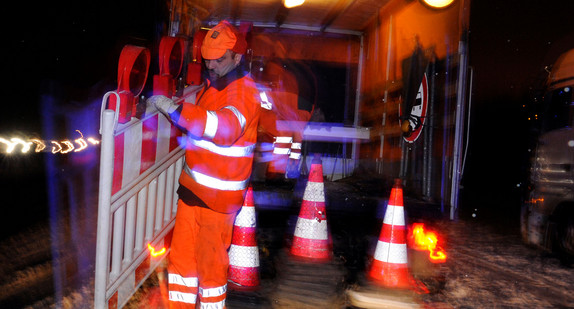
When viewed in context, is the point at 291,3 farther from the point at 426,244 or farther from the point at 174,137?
the point at 174,137

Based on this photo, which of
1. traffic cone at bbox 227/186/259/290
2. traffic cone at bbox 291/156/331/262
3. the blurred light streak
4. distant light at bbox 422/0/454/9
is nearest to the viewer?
traffic cone at bbox 227/186/259/290

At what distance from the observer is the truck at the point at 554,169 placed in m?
5.06

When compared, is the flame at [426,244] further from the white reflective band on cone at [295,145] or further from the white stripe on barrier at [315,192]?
the white reflective band on cone at [295,145]

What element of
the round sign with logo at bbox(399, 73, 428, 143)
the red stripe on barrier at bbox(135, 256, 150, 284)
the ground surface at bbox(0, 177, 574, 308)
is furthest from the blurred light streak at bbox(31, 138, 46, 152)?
the round sign with logo at bbox(399, 73, 428, 143)

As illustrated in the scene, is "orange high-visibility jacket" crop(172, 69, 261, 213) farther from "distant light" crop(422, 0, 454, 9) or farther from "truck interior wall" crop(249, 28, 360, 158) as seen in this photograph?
"truck interior wall" crop(249, 28, 360, 158)

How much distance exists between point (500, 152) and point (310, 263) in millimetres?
6864

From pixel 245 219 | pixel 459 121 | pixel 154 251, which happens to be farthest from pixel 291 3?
pixel 154 251

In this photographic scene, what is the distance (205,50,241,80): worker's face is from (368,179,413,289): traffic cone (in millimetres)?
1974

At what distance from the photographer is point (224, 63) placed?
305 centimetres

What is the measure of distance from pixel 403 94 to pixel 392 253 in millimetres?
Answer: 4105

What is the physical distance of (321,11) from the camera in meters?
8.67


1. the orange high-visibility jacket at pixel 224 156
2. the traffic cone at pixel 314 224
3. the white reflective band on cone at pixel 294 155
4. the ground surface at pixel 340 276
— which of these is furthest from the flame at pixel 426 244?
the white reflective band on cone at pixel 294 155

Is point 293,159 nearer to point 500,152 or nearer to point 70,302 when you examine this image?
point 500,152

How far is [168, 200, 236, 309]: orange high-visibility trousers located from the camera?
3033 millimetres
